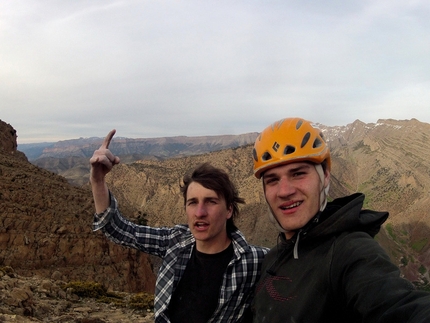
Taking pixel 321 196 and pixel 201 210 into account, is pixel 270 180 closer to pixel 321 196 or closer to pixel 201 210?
pixel 321 196

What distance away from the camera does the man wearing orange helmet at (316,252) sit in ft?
5.88

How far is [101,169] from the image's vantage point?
11.3 feet

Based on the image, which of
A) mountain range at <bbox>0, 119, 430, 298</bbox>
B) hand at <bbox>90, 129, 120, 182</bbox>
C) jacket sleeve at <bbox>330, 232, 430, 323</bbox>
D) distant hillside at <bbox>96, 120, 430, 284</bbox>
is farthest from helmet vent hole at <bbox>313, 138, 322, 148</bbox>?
distant hillside at <bbox>96, 120, 430, 284</bbox>

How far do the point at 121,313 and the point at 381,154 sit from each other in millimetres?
130798

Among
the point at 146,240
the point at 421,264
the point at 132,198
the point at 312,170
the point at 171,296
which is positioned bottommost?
the point at 421,264

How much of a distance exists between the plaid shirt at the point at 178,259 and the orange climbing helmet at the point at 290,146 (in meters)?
0.94

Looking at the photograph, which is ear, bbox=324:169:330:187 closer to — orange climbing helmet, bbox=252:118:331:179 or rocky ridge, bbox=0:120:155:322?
orange climbing helmet, bbox=252:118:331:179

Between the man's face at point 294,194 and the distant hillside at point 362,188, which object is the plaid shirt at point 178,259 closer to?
the man's face at point 294,194

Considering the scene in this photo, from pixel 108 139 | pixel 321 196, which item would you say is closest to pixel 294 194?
pixel 321 196

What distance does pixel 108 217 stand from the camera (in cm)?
365

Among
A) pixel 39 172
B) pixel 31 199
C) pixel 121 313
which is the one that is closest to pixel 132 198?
pixel 39 172

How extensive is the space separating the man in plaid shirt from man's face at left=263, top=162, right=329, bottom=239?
2.76 feet

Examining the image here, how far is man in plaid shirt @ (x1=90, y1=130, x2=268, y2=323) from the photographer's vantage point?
3309mm

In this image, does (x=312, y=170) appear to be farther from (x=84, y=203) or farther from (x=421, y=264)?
(x=421, y=264)
